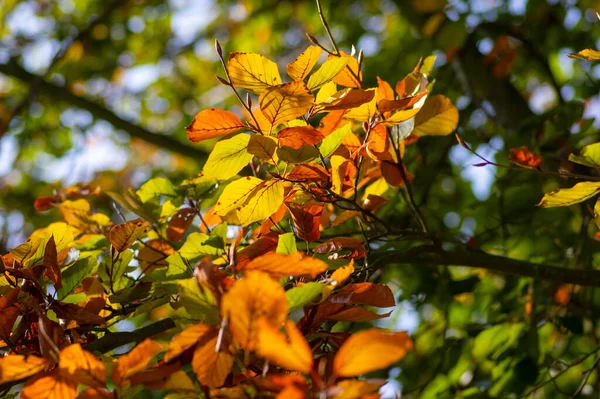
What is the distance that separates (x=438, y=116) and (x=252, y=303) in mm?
546

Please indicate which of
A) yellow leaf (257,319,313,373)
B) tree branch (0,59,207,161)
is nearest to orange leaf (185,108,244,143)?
yellow leaf (257,319,313,373)

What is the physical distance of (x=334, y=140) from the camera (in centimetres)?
76

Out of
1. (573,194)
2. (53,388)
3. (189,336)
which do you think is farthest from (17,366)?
(573,194)

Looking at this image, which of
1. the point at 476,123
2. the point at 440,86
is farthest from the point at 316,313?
the point at 476,123

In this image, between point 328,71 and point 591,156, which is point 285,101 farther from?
point 591,156

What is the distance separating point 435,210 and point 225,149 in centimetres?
107

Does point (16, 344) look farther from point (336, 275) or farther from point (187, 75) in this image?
point (187, 75)

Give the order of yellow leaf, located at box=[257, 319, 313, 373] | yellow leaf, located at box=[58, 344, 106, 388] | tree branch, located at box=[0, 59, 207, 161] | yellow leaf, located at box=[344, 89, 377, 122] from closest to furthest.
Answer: yellow leaf, located at box=[257, 319, 313, 373] < yellow leaf, located at box=[58, 344, 106, 388] < yellow leaf, located at box=[344, 89, 377, 122] < tree branch, located at box=[0, 59, 207, 161]

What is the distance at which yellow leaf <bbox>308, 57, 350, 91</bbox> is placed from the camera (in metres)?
0.69

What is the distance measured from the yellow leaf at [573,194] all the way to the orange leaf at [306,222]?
0.95 ft

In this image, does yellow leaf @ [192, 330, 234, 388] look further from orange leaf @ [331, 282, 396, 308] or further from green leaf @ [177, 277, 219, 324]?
orange leaf @ [331, 282, 396, 308]

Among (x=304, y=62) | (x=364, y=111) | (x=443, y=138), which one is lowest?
(x=443, y=138)

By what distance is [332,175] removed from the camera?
867mm

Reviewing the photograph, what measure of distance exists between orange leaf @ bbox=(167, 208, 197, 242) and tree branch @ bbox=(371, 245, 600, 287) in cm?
33
